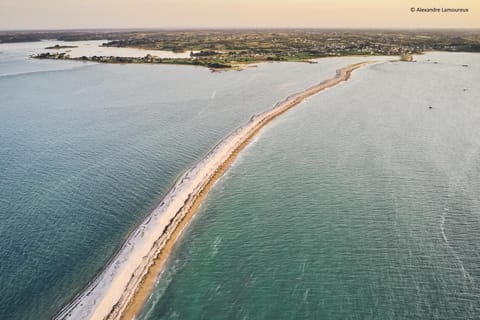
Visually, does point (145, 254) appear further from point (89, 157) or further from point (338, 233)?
point (89, 157)

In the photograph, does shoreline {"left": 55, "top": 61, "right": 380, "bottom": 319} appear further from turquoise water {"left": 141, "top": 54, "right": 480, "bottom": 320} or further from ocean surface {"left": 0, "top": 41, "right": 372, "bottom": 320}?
ocean surface {"left": 0, "top": 41, "right": 372, "bottom": 320}

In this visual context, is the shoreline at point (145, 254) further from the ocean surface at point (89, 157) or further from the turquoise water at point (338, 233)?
the ocean surface at point (89, 157)

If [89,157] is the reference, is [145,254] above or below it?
below

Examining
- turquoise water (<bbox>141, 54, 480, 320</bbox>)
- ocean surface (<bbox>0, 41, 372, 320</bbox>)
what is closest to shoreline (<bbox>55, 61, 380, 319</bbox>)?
turquoise water (<bbox>141, 54, 480, 320</bbox>)

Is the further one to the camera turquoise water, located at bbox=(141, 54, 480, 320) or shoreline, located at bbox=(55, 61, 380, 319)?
turquoise water, located at bbox=(141, 54, 480, 320)

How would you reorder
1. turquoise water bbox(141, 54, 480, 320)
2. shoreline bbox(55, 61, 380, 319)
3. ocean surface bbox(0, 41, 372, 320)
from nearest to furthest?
shoreline bbox(55, 61, 380, 319) → turquoise water bbox(141, 54, 480, 320) → ocean surface bbox(0, 41, 372, 320)

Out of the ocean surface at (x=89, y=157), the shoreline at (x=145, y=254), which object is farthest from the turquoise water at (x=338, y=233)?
the ocean surface at (x=89, y=157)

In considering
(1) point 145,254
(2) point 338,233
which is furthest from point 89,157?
(2) point 338,233
